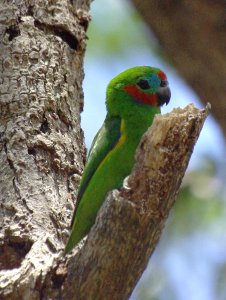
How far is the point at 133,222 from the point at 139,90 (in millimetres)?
1348

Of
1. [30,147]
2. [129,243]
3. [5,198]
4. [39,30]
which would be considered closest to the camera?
[129,243]

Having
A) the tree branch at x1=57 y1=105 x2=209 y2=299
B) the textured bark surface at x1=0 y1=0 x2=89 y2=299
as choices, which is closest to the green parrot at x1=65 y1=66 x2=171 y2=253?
the textured bark surface at x1=0 y1=0 x2=89 y2=299

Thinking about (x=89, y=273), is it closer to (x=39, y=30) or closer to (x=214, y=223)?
(x=39, y=30)

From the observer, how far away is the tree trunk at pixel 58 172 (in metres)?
2.69

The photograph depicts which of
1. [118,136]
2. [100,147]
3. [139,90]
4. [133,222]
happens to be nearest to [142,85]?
[139,90]

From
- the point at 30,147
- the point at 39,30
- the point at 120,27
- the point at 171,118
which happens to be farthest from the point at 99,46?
the point at 171,118

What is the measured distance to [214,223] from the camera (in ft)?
22.4

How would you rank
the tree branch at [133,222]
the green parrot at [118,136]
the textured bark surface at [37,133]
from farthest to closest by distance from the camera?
the green parrot at [118,136], the textured bark surface at [37,133], the tree branch at [133,222]

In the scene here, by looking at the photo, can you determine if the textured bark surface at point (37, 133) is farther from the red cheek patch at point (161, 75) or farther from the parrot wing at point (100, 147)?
the red cheek patch at point (161, 75)

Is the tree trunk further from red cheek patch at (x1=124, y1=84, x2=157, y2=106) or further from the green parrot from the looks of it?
red cheek patch at (x1=124, y1=84, x2=157, y2=106)

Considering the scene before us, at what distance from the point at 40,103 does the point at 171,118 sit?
1.18 meters

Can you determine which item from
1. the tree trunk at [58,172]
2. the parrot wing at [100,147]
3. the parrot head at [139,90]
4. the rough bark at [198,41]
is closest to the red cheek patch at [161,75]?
the parrot head at [139,90]

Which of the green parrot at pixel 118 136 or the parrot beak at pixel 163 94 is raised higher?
the parrot beak at pixel 163 94

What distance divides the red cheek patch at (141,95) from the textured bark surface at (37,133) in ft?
1.14
